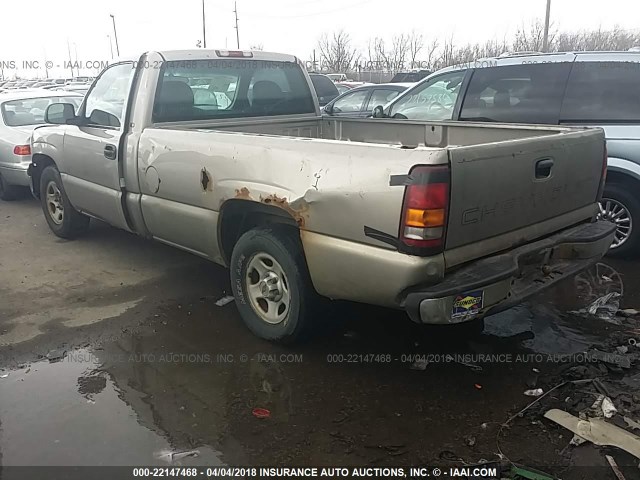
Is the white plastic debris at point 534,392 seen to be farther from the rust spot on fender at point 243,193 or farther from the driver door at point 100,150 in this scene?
the driver door at point 100,150

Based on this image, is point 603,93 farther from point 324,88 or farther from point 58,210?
point 324,88

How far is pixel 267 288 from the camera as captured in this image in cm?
377

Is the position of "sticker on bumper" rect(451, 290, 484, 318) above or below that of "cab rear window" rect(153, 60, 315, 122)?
below

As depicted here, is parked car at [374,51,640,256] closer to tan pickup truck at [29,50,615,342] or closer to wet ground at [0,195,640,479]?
wet ground at [0,195,640,479]

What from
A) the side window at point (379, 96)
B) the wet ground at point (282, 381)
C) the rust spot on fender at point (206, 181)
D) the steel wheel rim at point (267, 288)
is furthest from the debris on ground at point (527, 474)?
the side window at point (379, 96)

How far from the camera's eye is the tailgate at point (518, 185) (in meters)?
2.88

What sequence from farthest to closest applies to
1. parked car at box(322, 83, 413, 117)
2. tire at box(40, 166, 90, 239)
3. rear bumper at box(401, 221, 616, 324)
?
parked car at box(322, 83, 413, 117) → tire at box(40, 166, 90, 239) → rear bumper at box(401, 221, 616, 324)

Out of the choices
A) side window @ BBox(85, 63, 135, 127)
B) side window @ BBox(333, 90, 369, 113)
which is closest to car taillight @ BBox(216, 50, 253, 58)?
side window @ BBox(85, 63, 135, 127)

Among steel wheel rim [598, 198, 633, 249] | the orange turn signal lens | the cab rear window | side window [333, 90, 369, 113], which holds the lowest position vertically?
steel wheel rim [598, 198, 633, 249]

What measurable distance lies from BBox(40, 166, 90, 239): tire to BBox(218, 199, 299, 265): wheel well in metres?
2.73

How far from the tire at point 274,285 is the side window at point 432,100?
10.7ft

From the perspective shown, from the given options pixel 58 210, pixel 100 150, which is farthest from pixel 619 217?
pixel 58 210

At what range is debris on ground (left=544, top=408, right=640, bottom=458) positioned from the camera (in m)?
2.76

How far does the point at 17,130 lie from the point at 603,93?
746 cm
